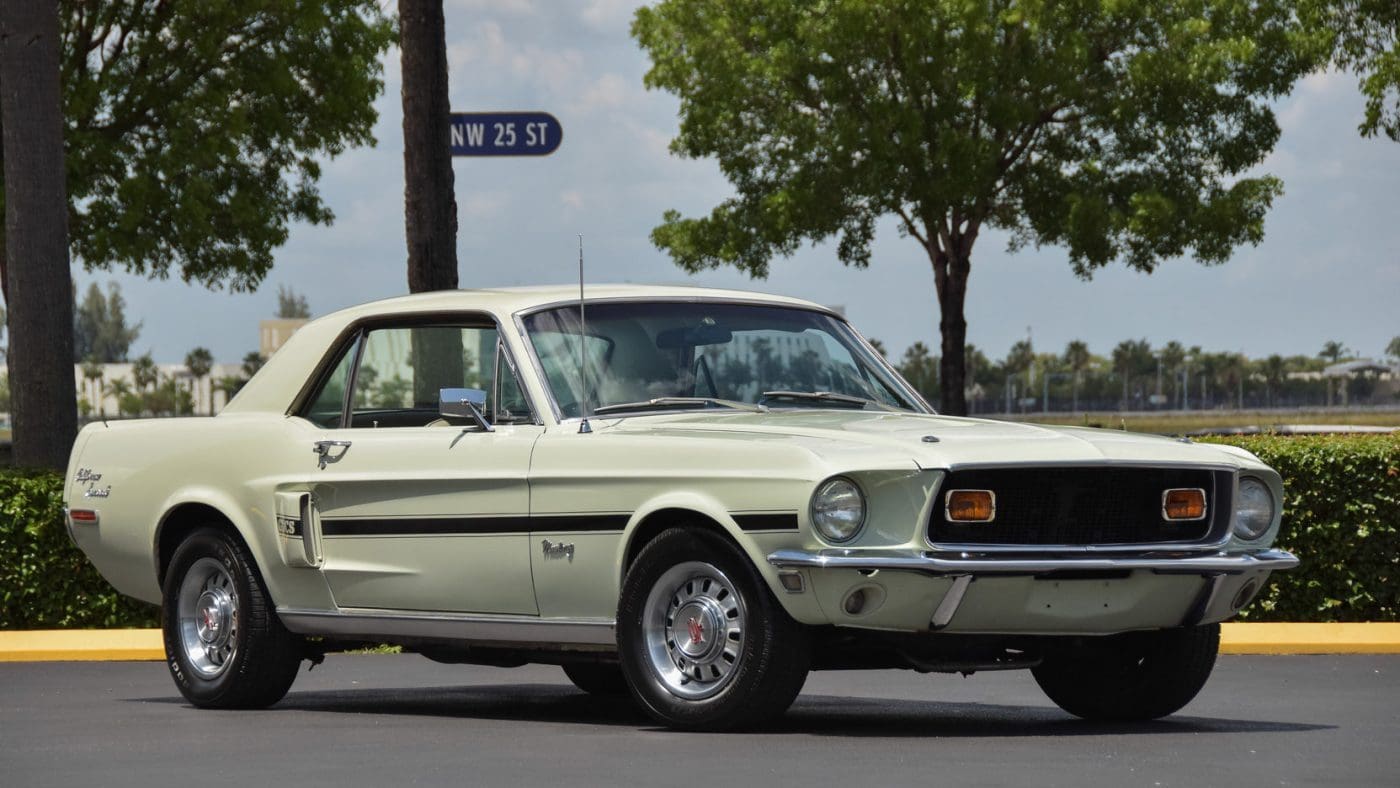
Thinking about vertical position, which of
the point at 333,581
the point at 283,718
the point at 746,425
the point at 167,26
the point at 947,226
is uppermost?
the point at 167,26

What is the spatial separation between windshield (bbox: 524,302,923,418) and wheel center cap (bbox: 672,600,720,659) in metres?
1.14

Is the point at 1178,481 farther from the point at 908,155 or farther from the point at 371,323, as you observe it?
the point at 908,155

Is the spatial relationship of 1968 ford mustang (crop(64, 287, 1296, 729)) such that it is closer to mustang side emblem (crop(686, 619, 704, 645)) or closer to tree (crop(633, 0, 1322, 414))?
mustang side emblem (crop(686, 619, 704, 645))

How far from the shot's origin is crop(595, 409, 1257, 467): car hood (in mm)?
7953

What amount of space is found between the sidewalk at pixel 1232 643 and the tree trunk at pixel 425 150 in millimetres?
3666

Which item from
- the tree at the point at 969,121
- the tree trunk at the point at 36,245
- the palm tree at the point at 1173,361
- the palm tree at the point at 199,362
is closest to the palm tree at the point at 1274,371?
the palm tree at the point at 1173,361

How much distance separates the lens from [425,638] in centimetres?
939

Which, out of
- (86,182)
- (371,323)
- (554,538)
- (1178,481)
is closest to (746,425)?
(554,538)

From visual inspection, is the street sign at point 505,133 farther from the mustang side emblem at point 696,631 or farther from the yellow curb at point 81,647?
the mustang side emblem at point 696,631

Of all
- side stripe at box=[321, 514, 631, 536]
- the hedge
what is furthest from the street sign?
side stripe at box=[321, 514, 631, 536]

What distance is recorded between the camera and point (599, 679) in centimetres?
1068

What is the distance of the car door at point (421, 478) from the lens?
8.98 metres

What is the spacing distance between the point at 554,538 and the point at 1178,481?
2.37 meters

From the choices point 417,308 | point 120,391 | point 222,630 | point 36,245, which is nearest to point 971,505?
point 417,308
